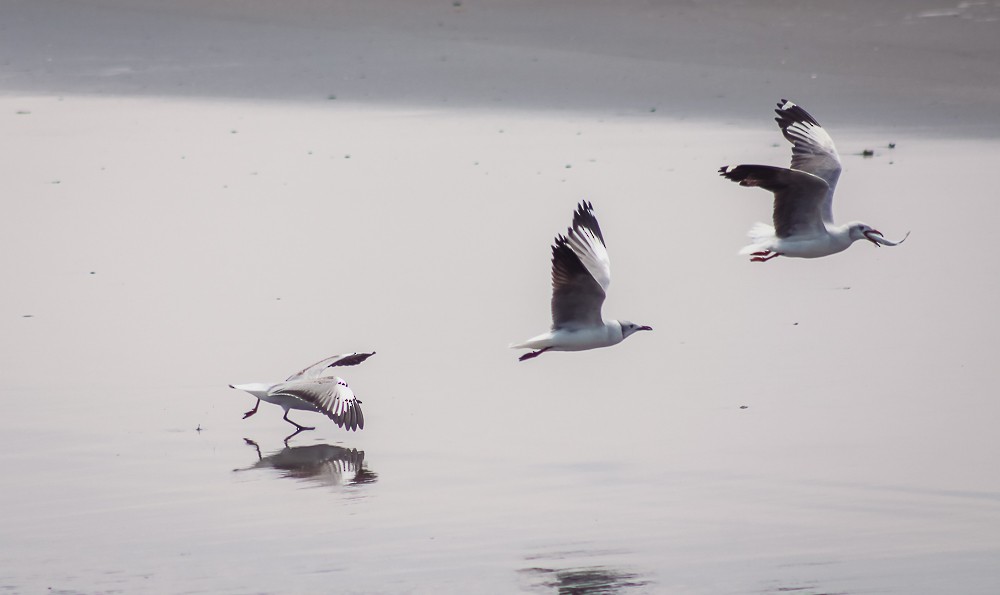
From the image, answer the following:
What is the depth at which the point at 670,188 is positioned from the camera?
1614 centimetres

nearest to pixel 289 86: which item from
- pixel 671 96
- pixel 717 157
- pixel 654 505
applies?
pixel 671 96

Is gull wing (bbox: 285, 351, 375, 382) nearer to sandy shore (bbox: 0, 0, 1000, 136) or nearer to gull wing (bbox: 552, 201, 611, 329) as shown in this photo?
gull wing (bbox: 552, 201, 611, 329)

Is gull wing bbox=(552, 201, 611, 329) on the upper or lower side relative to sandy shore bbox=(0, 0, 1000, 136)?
lower

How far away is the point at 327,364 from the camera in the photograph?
377 inches

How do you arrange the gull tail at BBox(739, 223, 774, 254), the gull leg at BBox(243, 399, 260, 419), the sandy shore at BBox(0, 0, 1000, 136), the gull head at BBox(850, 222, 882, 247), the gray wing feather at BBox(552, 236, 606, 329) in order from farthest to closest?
1. the sandy shore at BBox(0, 0, 1000, 136)
2. the gull head at BBox(850, 222, 882, 247)
3. the gull tail at BBox(739, 223, 774, 254)
4. the gray wing feather at BBox(552, 236, 606, 329)
5. the gull leg at BBox(243, 399, 260, 419)

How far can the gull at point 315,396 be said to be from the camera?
9.01 meters

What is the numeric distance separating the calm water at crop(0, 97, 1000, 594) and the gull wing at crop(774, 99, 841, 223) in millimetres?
842

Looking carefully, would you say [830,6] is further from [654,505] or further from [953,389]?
[654,505]

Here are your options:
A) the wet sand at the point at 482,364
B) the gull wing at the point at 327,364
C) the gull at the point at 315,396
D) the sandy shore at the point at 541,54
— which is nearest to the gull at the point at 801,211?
the wet sand at the point at 482,364

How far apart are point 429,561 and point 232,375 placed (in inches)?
127

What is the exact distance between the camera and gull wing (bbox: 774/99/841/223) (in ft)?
40.1

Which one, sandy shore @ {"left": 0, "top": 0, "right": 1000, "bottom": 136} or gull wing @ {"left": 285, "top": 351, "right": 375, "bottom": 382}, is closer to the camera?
gull wing @ {"left": 285, "top": 351, "right": 375, "bottom": 382}

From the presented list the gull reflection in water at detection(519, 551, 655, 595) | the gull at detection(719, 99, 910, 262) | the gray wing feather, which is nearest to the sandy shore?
the gull at detection(719, 99, 910, 262)

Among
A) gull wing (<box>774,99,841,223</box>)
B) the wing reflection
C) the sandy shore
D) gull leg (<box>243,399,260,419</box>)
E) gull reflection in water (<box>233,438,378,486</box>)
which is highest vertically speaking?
the sandy shore
